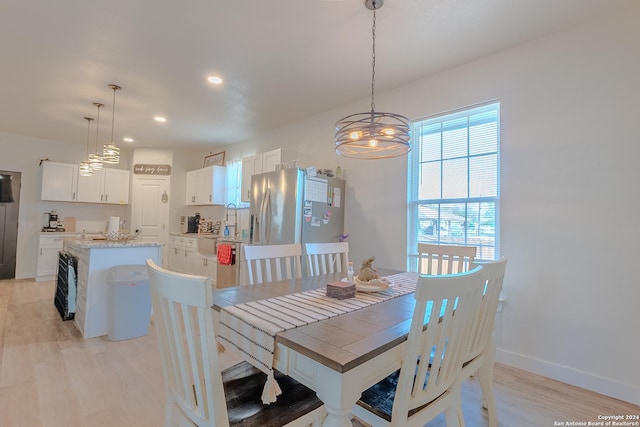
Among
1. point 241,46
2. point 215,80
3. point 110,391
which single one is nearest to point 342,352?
point 110,391

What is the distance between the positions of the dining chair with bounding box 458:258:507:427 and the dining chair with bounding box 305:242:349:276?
111 cm

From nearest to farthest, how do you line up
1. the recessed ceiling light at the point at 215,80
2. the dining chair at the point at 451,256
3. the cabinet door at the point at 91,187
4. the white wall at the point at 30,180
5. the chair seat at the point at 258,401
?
1. the chair seat at the point at 258,401
2. the dining chair at the point at 451,256
3. the recessed ceiling light at the point at 215,80
4. the white wall at the point at 30,180
5. the cabinet door at the point at 91,187

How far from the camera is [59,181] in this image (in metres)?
5.68

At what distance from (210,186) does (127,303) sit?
322 cm

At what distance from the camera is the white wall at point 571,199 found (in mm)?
2111

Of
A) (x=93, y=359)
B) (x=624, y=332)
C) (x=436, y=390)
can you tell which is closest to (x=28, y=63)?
(x=93, y=359)

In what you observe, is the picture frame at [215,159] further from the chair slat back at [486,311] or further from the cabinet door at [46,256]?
the chair slat back at [486,311]

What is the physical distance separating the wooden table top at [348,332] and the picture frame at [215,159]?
500 cm

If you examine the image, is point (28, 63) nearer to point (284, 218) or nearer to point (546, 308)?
point (284, 218)

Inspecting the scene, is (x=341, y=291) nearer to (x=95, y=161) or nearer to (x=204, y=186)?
(x=95, y=161)

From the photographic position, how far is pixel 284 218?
11.8 feet

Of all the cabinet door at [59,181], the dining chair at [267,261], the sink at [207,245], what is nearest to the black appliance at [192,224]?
the sink at [207,245]

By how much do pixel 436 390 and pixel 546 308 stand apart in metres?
1.81

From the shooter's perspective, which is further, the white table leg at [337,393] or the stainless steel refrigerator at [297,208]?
the stainless steel refrigerator at [297,208]
